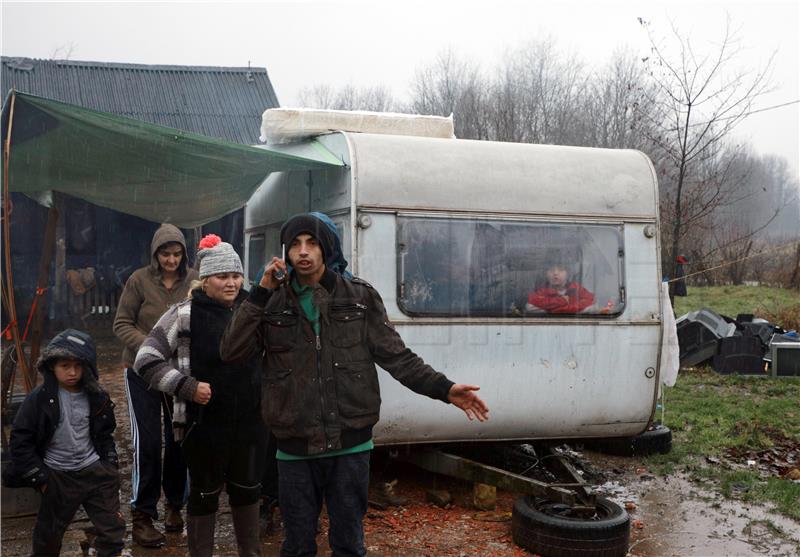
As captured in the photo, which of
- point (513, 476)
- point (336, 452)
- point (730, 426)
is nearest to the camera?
point (336, 452)

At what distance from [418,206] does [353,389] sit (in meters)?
2.56

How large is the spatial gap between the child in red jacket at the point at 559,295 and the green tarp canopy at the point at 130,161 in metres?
1.74

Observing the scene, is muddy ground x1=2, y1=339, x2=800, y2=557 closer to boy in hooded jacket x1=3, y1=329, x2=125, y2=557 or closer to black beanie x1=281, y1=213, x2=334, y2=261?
boy in hooded jacket x1=3, y1=329, x2=125, y2=557

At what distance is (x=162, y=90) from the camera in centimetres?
1948

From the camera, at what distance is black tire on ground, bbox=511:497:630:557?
528 cm

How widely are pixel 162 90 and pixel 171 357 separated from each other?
16117 mm

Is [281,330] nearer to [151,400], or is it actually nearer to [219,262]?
[219,262]

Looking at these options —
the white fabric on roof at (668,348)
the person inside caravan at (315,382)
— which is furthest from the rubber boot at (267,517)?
the white fabric on roof at (668,348)

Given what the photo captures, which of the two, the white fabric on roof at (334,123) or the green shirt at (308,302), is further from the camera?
the white fabric on roof at (334,123)

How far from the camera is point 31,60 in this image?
64.9 ft

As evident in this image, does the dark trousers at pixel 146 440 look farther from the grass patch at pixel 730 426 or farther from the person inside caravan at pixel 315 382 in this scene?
the grass patch at pixel 730 426

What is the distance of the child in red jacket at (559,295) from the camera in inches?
252

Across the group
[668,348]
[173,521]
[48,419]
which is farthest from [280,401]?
[668,348]

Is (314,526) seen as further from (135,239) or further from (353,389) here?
(135,239)
